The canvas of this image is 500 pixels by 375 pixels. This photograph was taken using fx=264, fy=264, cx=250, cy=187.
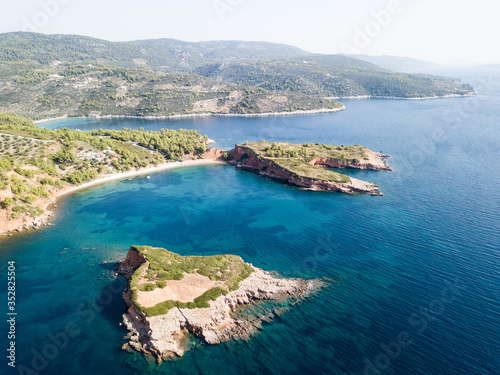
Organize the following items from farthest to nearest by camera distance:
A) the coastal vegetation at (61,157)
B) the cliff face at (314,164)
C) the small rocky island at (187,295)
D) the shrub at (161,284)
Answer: the cliff face at (314,164)
the coastal vegetation at (61,157)
the shrub at (161,284)
the small rocky island at (187,295)

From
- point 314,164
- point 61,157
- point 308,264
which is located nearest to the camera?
point 308,264

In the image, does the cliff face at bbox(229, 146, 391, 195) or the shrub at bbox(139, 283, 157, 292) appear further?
the cliff face at bbox(229, 146, 391, 195)

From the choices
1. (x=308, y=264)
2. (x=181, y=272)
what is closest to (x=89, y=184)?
(x=181, y=272)

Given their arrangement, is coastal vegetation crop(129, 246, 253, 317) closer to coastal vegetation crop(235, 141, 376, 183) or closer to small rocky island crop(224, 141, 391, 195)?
small rocky island crop(224, 141, 391, 195)

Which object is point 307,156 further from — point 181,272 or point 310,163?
point 181,272

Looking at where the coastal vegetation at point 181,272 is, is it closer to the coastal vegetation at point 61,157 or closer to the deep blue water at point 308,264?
the deep blue water at point 308,264

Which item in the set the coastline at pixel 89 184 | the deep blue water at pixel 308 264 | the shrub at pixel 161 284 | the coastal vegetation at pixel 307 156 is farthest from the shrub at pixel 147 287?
the coastal vegetation at pixel 307 156

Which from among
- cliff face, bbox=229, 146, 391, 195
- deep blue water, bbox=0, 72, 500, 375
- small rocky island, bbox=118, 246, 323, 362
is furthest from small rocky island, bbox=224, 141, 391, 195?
small rocky island, bbox=118, 246, 323, 362
